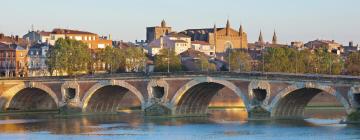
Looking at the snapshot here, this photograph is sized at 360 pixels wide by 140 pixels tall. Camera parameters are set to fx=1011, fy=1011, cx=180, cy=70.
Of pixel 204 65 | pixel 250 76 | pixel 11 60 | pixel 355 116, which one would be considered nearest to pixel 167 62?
pixel 204 65

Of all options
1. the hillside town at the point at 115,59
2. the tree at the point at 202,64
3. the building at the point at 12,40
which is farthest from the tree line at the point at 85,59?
the building at the point at 12,40

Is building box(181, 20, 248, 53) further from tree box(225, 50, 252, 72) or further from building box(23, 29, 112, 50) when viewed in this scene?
tree box(225, 50, 252, 72)

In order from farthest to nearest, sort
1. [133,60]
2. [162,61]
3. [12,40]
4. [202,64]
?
[12,40] → [202,64] → [133,60] → [162,61]

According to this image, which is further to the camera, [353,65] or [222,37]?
[222,37]

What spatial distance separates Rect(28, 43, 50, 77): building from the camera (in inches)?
5148

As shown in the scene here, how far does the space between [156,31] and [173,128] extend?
357 ft

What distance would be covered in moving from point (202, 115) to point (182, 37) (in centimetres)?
8072

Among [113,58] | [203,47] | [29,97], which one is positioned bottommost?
[29,97]

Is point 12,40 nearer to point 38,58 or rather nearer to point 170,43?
point 38,58

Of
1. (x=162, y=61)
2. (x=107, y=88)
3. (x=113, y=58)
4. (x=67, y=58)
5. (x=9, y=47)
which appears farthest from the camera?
(x=162, y=61)

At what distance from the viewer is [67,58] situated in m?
121

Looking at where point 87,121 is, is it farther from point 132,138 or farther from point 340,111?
point 340,111

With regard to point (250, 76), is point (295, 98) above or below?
below

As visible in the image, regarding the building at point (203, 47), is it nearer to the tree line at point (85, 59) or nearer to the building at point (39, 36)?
the building at point (39, 36)
